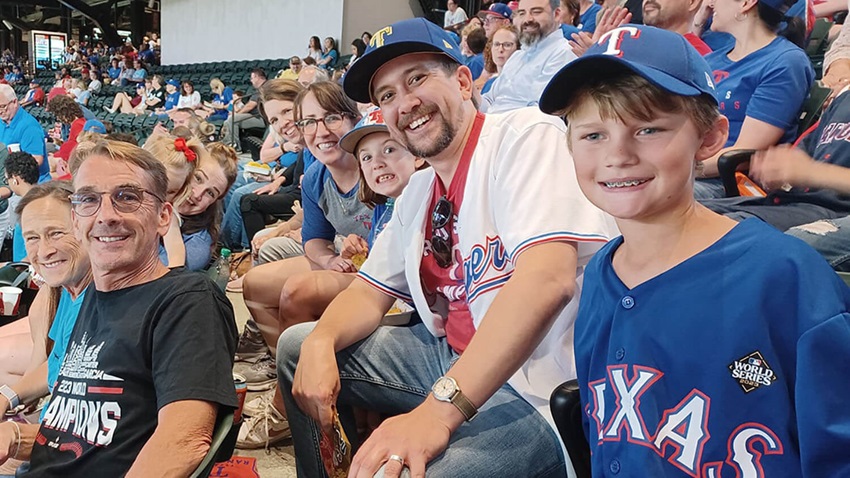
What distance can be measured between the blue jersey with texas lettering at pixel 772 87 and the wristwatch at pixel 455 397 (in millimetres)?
1824

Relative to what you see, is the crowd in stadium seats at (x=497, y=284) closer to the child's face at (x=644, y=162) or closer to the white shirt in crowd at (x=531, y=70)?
the child's face at (x=644, y=162)

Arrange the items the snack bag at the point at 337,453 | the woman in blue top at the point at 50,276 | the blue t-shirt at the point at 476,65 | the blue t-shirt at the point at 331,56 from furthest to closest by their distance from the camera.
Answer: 1. the blue t-shirt at the point at 331,56
2. the blue t-shirt at the point at 476,65
3. the woman in blue top at the point at 50,276
4. the snack bag at the point at 337,453

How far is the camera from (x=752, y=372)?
→ 0.96 meters

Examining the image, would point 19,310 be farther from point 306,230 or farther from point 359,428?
point 359,428

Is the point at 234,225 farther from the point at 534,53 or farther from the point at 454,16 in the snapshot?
the point at 454,16

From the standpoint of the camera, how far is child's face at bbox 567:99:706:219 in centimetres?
107

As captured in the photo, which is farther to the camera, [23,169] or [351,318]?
[23,169]

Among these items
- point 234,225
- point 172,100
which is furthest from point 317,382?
point 172,100

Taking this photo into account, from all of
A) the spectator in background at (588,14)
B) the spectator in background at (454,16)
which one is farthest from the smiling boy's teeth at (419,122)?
the spectator in background at (454,16)

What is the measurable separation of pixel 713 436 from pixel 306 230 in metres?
2.41

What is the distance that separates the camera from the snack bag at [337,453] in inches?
59.3

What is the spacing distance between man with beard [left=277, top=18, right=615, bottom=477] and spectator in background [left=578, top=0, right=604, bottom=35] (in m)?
4.42

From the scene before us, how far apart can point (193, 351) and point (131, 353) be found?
18 cm

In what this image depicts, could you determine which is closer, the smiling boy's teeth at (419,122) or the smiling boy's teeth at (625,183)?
the smiling boy's teeth at (625,183)
